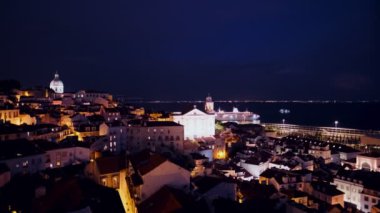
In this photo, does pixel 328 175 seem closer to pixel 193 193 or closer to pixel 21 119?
pixel 193 193

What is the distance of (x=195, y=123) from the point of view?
2226 inches

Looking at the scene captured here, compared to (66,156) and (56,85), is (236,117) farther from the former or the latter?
(66,156)

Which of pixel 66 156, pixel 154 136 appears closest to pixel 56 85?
pixel 154 136

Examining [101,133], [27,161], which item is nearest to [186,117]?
[101,133]

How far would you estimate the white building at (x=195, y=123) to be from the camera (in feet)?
185

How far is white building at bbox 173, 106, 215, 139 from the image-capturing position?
5625 centimetres

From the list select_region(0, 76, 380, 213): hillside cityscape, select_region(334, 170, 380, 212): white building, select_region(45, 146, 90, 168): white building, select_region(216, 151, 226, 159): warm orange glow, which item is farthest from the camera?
select_region(216, 151, 226, 159): warm orange glow

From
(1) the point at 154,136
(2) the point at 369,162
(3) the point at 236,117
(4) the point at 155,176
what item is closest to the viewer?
(4) the point at 155,176

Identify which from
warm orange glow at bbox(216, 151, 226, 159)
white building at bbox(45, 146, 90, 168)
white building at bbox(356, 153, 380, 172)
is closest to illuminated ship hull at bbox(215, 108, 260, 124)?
warm orange glow at bbox(216, 151, 226, 159)

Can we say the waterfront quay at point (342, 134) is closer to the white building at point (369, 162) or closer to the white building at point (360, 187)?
the white building at point (369, 162)

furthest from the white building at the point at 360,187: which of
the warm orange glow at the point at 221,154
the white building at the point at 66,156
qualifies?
the white building at the point at 66,156

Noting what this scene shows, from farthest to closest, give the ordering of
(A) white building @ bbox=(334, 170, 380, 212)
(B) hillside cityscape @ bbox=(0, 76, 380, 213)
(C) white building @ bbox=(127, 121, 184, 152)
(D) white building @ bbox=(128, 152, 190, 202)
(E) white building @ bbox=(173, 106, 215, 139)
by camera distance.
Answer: (E) white building @ bbox=(173, 106, 215, 139) → (C) white building @ bbox=(127, 121, 184, 152) → (A) white building @ bbox=(334, 170, 380, 212) → (D) white building @ bbox=(128, 152, 190, 202) → (B) hillside cityscape @ bbox=(0, 76, 380, 213)

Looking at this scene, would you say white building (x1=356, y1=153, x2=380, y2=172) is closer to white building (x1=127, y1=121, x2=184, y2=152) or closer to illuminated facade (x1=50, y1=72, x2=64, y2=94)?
white building (x1=127, y1=121, x2=184, y2=152)

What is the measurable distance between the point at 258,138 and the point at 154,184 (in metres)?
37.8
